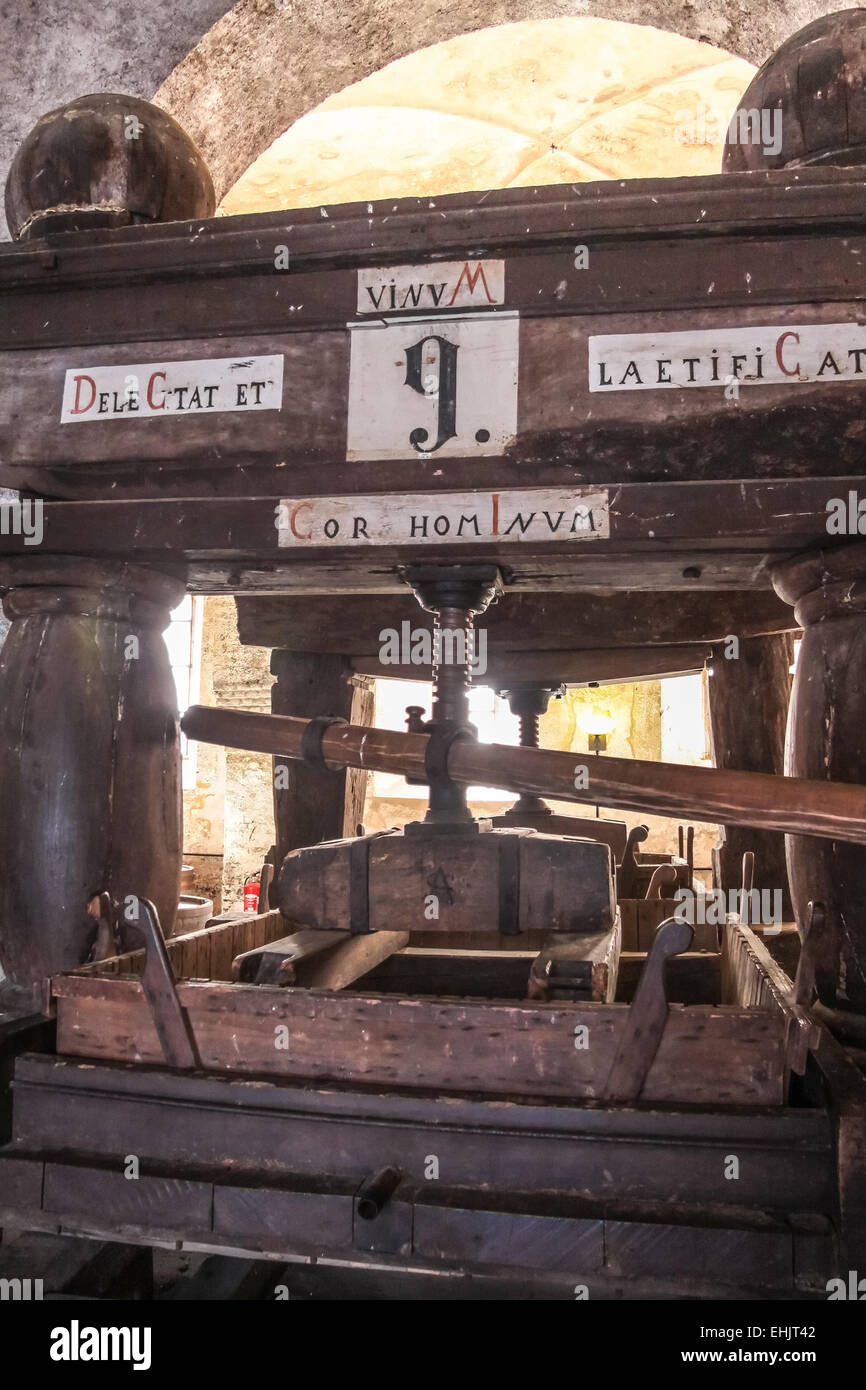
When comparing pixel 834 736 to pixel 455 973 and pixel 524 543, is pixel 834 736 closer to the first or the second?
pixel 524 543

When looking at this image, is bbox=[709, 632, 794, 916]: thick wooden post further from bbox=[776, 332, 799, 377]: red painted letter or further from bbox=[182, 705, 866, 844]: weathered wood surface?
bbox=[776, 332, 799, 377]: red painted letter

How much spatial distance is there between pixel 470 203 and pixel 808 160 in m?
0.83

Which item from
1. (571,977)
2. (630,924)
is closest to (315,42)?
(630,924)

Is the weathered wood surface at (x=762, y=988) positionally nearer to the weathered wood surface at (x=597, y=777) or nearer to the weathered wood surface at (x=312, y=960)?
the weathered wood surface at (x=597, y=777)

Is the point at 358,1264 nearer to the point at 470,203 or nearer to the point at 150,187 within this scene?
the point at 470,203

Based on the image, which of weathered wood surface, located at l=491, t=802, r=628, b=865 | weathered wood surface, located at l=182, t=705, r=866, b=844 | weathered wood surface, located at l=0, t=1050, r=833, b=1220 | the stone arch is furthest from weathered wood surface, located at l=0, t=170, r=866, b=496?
the stone arch

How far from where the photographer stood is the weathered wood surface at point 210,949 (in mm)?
2225

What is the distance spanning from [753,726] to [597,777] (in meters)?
2.06

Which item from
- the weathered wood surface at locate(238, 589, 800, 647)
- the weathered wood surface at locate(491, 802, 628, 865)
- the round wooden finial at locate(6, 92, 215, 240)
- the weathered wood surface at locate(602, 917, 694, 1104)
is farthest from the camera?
the weathered wood surface at locate(238, 589, 800, 647)

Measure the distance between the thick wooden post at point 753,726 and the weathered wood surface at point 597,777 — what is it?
1840 millimetres

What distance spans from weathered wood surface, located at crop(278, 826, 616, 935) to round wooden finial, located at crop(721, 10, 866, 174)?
1757mm

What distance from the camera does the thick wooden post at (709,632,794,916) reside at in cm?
374

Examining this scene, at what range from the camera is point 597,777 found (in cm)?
206

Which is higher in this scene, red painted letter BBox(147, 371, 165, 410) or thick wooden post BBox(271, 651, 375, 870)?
red painted letter BBox(147, 371, 165, 410)
